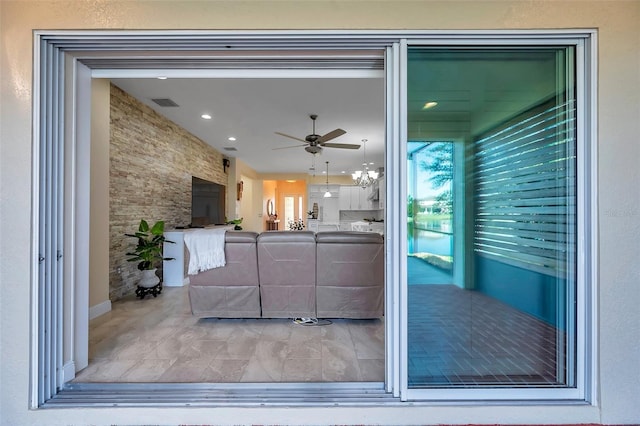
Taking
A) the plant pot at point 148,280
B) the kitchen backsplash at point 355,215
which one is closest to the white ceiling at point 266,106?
the plant pot at point 148,280

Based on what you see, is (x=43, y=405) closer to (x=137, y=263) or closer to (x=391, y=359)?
(x=391, y=359)

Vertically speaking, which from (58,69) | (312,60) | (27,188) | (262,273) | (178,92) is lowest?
(262,273)

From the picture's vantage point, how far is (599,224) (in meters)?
1.57

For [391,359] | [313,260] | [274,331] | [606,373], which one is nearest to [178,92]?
[313,260]

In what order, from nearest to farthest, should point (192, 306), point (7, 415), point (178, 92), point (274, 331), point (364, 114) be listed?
point (7, 415), point (274, 331), point (192, 306), point (178, 92), point (364, 114)

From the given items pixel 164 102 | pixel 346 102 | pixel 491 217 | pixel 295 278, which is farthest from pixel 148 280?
pixel 491 217

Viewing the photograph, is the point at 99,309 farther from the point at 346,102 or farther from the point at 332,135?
the point at 346,102

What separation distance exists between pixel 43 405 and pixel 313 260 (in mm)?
2009

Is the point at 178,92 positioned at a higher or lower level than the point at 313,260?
higher

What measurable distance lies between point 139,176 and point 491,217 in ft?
14.0

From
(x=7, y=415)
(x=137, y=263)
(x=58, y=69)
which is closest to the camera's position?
(x=7, y=415)

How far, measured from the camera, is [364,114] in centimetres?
437

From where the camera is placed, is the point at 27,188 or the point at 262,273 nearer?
the point at 27,188

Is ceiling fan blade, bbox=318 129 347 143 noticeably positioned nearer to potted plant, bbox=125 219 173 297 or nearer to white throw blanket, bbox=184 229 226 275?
white throw blanket, bbox=184 229 226 275
